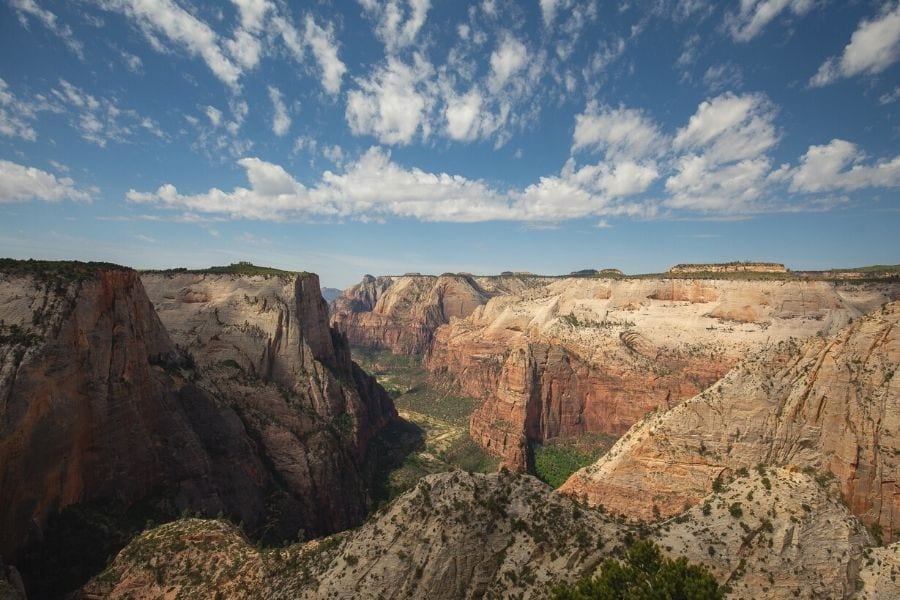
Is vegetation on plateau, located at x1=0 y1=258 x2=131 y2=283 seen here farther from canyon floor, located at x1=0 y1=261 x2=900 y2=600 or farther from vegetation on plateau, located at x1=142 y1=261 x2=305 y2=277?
vegetation on plateau, located at x1=142 y1=261 x2=305 y2=277

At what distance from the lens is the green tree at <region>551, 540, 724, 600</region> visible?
18.8 meters

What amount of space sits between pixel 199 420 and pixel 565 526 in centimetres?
4134

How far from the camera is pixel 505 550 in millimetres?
25750

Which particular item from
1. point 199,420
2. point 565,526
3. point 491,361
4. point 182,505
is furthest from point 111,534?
point 491,361

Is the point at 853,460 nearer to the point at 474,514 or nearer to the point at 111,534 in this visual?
the point at 474,514

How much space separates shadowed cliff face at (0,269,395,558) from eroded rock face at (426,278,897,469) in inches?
1287

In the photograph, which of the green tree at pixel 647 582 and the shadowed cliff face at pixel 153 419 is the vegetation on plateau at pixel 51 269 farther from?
the green tree at pixel 647 582

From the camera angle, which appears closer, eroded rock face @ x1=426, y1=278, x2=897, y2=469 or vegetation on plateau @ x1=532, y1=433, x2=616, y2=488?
vegetation on plateau @ x1=532, y1=433, x2=616, y2=488

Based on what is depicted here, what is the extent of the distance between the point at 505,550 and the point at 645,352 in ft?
248

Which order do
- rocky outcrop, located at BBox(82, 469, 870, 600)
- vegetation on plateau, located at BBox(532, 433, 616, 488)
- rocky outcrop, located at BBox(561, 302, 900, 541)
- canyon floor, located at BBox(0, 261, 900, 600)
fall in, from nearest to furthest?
rocky outcrop, located at BBox(82, 469, 870, 600) → canyon floor, located at BBox(0, 261, 900, 600) → rocky outcrop, located at BBox(561, 302, 900, 541) → vegetation on plateau, located at BBox(532, 433, 616, 488)

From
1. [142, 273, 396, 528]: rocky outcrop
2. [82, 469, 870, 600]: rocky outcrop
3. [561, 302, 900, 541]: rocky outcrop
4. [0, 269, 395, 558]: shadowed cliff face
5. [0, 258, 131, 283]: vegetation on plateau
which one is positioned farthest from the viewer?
[142, 273, 396, 528]: rocky outcrop

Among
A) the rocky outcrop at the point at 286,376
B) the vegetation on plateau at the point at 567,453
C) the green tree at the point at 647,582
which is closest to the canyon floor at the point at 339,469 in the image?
the rocky outcrop at the point at 286,376

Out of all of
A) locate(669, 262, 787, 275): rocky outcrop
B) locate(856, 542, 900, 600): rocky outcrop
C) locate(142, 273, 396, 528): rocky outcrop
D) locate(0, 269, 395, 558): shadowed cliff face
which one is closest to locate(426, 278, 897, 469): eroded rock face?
locate(669, 262, 787, 275): rocky outcrop

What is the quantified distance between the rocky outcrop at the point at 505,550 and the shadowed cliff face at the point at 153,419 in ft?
30.6
